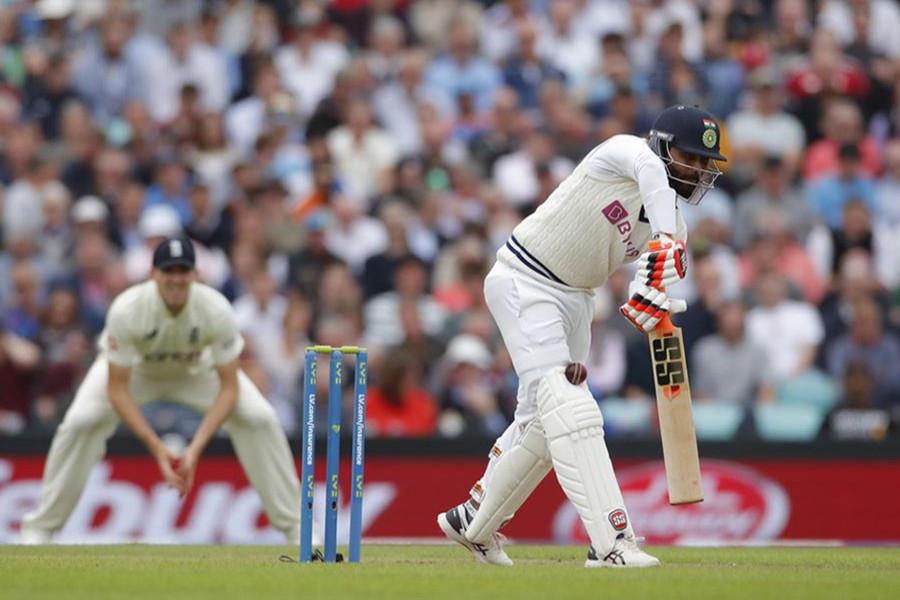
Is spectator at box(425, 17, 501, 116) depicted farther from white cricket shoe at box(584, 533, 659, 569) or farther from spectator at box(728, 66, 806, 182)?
white cricket shoe at box(584, 533, 659, 569)

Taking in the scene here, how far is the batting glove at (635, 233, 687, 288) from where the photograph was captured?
7.12 metres

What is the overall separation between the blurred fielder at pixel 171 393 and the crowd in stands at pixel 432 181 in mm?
1767

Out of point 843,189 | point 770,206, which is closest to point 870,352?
point 770,206

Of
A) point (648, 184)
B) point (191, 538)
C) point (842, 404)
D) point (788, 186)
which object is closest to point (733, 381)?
point (842, 404)

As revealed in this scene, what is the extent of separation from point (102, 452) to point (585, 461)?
3785 mm

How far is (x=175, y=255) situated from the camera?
30.7 ft

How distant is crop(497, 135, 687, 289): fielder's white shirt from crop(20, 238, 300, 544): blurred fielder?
2458 mm

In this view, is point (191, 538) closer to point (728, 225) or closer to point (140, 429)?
point (140, 429)

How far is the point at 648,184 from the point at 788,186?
770 centimetres

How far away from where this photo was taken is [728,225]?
14523 millimetres

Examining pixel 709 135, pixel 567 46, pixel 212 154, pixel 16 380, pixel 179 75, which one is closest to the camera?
pixel 709 135

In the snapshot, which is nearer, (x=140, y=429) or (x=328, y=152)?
(x=140, y=429)

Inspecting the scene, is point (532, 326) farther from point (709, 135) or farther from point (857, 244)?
point (857, 244)

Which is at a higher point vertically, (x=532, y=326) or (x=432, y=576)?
(x=532, y=326)
